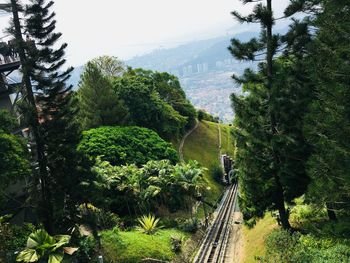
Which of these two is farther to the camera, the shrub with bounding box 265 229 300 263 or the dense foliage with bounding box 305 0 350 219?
the shrub with bounding box 265 229 300 263

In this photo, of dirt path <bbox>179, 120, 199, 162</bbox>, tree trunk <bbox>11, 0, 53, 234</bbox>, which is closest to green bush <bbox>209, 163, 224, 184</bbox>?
dirt path <bbox>179, 120, 199, 162</bbox>

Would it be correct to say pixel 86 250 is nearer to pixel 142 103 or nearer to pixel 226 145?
pixel 142 103

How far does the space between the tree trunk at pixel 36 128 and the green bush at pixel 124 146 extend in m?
12.4

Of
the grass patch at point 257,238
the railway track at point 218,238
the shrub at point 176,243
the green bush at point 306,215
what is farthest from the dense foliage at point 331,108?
the shrub at point 176,243

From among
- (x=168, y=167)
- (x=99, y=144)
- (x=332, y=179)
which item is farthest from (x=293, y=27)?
(x=99, y=144)

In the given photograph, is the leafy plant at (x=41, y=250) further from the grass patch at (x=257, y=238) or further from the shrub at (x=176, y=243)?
the grass patch at (x=257, y=238)

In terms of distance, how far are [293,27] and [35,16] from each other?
40.2ft

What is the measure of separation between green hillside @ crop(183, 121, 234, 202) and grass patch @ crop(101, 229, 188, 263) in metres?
21.9

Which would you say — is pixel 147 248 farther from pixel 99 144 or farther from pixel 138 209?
pixel 99 144

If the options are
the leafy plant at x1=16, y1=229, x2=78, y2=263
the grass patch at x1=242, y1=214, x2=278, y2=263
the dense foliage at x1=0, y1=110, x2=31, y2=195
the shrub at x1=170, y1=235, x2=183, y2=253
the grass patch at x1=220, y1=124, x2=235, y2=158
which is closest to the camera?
the leafy plant at x1=16, y1=229, x2=78, y2=263

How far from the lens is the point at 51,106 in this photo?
19.4m

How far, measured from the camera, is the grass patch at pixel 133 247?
69.2 feet

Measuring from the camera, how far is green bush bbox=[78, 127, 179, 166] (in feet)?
111

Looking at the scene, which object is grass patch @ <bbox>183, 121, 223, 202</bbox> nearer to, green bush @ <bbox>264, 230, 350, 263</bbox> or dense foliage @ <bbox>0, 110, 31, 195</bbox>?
green bush @ <bbox>264, 230, 350, 263</bbox>
